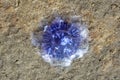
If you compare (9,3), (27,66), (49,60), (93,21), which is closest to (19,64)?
(27,66)

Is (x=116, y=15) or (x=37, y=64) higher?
(x=116, y=15)

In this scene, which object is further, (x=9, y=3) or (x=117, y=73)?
(x=117, y=73)

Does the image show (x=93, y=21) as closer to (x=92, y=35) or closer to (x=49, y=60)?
(x=92, y=35)

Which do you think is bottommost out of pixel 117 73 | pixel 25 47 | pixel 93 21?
pixel 117 73
